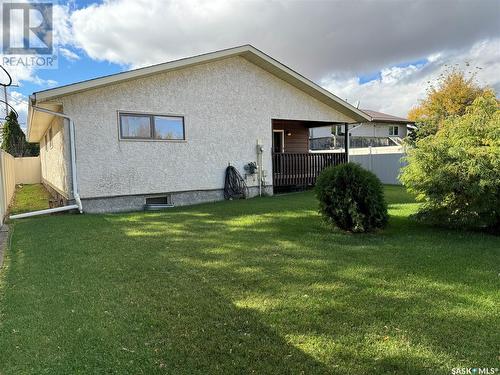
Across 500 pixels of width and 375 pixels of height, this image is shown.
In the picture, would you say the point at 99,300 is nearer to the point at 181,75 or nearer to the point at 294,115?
the point at 181,75

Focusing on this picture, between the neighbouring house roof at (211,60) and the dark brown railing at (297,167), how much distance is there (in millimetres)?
2197

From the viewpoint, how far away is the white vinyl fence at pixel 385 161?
18.9m

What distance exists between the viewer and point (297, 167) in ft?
47.4

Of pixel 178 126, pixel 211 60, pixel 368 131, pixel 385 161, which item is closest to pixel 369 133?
pixel 368 131

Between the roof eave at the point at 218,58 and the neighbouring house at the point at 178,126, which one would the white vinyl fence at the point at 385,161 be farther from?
the neighbouring house at the point at 178,126

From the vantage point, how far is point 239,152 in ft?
41.9

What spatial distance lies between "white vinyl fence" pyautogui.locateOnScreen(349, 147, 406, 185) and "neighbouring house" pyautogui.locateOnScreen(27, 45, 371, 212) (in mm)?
5266

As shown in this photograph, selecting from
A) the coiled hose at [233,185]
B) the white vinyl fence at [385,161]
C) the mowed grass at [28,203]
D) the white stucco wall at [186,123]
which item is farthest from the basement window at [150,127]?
the white vinyl fence at [385,161]

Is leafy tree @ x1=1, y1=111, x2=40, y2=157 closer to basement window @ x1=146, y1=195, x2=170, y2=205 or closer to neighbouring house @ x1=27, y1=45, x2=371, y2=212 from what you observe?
neighbouring house @ x1=27, y1=45, x2=371, y2=212

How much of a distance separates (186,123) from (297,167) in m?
4.94

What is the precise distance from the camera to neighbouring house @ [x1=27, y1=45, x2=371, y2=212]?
1000 centimetres

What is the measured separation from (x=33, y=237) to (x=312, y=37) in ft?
47.6

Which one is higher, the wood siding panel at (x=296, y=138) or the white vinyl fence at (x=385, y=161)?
the wood siding panel at (x=296, y=138)

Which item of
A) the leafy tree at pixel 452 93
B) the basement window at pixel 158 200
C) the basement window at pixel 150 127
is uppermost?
the leafy tree at pixel 452 93
